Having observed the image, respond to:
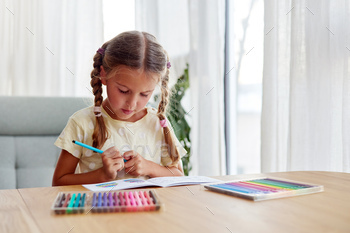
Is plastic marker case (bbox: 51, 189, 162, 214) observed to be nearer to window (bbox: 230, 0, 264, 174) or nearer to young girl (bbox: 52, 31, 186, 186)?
young girl (bbox: 52, 31, 186, 186)

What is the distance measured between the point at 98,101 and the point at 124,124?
11 centimetres

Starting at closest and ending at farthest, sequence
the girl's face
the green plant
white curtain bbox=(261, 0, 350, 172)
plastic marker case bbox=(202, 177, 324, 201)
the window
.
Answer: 1. plastic marker case bbox=(202, 177, 324, 201)
2. the girl's face
3. white curtain bbox=(261, 0, 350, 172)
4. the window
5. the green plant

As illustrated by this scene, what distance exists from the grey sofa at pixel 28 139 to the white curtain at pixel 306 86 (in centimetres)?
82

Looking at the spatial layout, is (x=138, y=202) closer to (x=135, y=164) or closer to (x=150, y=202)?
(x=150, y=202)

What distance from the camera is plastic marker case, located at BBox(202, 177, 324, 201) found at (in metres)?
0.79

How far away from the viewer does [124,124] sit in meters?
1.30

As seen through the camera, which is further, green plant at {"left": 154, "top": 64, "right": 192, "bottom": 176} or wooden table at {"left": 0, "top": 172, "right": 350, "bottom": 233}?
green plant at {"left": 154, "top": 64, "right": 192, "bottom": 176}

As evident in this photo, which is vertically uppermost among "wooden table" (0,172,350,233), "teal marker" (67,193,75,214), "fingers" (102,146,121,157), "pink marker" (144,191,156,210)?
"fingers" (102,146,121,157)

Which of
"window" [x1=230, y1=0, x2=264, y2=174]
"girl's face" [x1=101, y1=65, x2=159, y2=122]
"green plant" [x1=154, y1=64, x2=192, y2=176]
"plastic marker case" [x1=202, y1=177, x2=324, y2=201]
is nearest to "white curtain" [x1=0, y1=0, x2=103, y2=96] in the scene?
"green plant" [x1=154, y1=64, x2=192, y2=176]

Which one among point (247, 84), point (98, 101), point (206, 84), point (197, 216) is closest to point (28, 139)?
point (98, 101)

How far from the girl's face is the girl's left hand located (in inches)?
5.8

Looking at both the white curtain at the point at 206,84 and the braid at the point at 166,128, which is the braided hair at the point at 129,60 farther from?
the white curtain at the point at 206,84

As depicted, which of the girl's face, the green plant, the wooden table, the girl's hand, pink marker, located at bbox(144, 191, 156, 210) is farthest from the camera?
the green plant

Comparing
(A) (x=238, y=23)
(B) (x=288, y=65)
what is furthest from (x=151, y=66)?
(A) (x=238, y=23)
